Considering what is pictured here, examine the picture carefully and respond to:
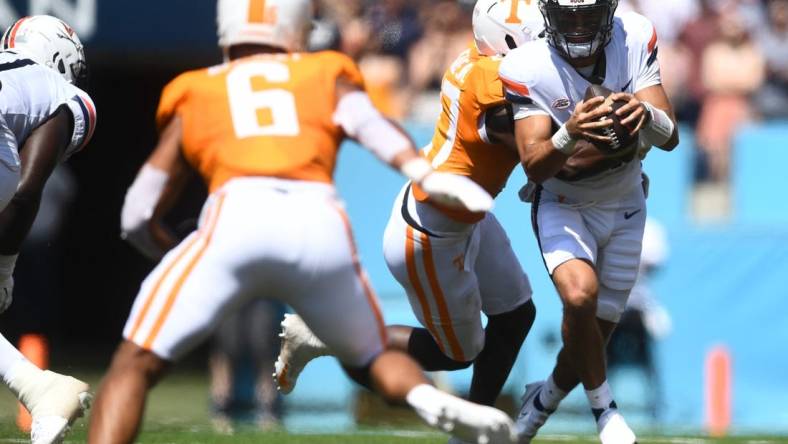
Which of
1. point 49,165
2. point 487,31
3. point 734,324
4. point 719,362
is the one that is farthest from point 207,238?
point 734,324

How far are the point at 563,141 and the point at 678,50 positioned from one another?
701 centimetres

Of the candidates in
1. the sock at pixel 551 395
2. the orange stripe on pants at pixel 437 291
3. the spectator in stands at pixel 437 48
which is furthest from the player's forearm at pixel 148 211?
the spectator in stands at pixel 437 48

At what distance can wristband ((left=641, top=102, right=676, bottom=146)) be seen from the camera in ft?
19.6

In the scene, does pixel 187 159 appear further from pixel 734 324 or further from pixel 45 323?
pixel 45 323

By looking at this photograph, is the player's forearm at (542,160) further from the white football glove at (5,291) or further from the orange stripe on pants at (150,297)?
the white football glove at (5,291)

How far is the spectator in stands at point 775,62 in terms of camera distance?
12.3 m

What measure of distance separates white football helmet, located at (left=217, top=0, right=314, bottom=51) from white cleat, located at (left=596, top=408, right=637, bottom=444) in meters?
2.02

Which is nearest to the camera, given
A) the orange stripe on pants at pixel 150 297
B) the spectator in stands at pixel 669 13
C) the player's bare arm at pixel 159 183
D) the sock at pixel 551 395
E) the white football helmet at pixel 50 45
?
the orange stripe on pants at pixel 150 297

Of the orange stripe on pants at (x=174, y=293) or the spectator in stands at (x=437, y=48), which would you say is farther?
the spectator in stands at (x=437, y=48)

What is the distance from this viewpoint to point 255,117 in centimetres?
477

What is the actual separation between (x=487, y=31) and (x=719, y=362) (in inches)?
192

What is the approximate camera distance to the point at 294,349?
22.3ft

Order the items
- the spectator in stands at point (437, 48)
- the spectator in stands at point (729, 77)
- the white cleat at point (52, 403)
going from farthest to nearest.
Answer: the spectator in stands at point (437, 48), the spectator in stands at point (729, 77), the white cleat at point (52, 403)

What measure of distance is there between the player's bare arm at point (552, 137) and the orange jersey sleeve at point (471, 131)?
0.23m
